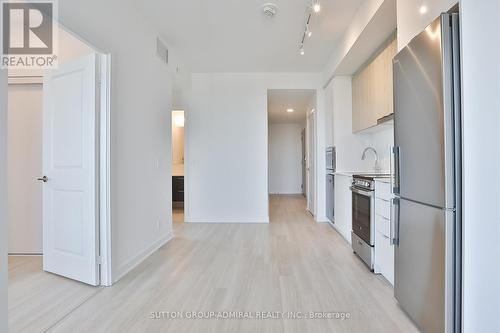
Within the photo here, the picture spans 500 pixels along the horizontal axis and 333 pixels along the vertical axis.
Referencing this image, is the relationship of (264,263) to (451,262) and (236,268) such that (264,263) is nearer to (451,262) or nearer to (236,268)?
(236,268)

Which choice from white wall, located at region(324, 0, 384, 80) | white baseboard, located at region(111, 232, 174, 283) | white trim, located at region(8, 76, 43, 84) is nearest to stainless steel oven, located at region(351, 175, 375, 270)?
white wall, located at region(324, 0, 384, 80)

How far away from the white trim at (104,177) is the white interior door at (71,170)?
0.05 meters

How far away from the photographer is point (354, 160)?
483 cm

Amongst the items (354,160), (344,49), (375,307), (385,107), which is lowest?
(375,307)

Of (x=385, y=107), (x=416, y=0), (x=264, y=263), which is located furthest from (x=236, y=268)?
(x=416, y=0)

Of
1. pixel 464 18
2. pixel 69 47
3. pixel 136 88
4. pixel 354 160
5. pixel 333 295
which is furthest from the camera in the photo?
pixel 354 160

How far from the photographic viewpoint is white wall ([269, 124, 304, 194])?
10391mm

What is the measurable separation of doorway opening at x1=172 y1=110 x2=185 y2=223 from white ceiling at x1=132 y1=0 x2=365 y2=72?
96.7 inches

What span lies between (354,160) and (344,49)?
1821 mm

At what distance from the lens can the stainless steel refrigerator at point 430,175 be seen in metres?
1.56

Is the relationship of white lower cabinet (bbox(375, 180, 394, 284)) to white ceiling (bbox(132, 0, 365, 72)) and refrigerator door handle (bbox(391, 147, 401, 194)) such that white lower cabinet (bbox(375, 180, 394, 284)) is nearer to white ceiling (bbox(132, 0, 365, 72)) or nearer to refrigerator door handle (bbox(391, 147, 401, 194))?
refrigerator door handle (bbox(391, 147, 401, 194))

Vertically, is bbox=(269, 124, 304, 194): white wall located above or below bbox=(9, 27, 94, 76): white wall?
below

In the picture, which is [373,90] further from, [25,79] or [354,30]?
[25,79]

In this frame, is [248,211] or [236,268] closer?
[236,268]
